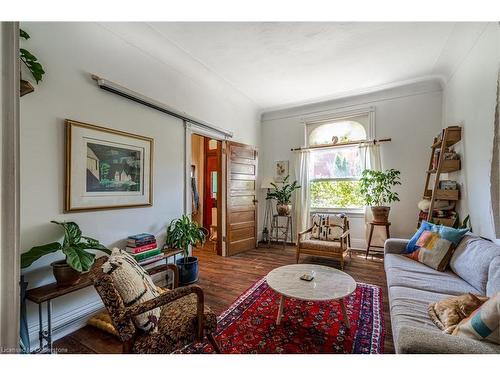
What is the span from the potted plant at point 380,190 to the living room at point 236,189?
0.11ft

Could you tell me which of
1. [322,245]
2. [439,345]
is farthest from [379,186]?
[439,345]

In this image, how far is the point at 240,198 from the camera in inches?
167

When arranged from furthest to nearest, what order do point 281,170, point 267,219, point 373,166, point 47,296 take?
point 267,219
point 281,170
point 373,166
point 47,296

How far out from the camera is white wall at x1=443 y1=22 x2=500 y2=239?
6.81 feet

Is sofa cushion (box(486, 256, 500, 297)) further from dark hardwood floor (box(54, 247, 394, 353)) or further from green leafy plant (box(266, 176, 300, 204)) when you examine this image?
green leafy plant (box(266, 176, 300, 204))

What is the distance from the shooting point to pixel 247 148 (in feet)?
14.4

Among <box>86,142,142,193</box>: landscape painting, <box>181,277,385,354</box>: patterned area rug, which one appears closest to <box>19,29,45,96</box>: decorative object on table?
<box>86,142,142,193</box>: landscape painting

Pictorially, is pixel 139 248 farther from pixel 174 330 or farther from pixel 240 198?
pixel 240 198

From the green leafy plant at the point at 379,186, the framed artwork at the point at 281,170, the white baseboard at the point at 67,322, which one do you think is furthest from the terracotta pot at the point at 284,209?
the white baseboard at the point at 67,322

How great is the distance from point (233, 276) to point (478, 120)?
3.37 meters

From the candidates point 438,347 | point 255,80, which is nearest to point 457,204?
point 438,347

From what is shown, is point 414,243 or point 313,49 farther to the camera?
point 313,49

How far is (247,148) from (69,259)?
334 centimetres
